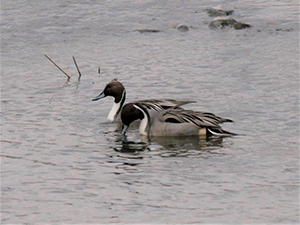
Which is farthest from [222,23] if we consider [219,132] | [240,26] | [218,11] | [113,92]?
[219,132]

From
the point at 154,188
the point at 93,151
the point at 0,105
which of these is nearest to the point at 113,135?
the point at 93,151

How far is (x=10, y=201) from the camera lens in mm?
9883

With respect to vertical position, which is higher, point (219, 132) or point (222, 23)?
point (222, 23)

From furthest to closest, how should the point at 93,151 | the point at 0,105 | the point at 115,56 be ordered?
the point at 115,56 → the point at 0,105 → the point at 93,151

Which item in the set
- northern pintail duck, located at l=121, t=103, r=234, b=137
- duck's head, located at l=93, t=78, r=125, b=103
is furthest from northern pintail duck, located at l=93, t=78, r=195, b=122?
northern pintail duck, located at l=121, t=103, r=234, b=137

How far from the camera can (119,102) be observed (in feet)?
50.0

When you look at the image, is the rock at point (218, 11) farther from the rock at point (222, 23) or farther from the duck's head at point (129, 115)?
the duck's head at point (129, 115)

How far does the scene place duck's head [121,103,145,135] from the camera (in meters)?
13.9

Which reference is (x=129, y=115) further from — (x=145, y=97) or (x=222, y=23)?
(x=222, y=23)

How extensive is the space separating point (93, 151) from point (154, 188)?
213cm

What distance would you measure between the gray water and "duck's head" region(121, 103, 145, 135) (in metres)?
0.18

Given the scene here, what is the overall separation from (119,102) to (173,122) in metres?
1.94

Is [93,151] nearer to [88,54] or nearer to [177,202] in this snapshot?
[177,202]

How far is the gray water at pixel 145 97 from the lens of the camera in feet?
32.0
